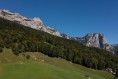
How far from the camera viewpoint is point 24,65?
4254 inches

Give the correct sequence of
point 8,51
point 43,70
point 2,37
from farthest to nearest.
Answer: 1. point 2,37
2. point 8,51
3. point 43,70

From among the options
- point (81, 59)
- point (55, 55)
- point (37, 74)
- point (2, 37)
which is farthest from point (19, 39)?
point (37, 74)

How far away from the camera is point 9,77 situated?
84562 millimetres

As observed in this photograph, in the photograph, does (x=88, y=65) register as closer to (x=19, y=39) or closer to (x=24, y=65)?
(x=19, y=39)

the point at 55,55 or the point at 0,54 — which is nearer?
the point at 0,54

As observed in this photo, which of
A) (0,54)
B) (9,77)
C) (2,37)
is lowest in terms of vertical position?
(9,77)

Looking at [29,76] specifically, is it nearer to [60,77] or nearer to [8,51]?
[60,77]

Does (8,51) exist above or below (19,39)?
below

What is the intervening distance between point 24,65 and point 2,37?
3275 inches

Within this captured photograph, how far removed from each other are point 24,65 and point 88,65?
95.1 m

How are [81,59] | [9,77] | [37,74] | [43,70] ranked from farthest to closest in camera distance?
1. [81,59]
2. [43,70]
3. [37,74]
4. [9,77]

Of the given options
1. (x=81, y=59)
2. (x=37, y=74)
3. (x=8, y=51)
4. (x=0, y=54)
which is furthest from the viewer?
(x=81, y=59)

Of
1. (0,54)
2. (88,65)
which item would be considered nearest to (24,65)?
(0,54)

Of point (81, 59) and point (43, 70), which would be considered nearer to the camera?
point (43, 70)
